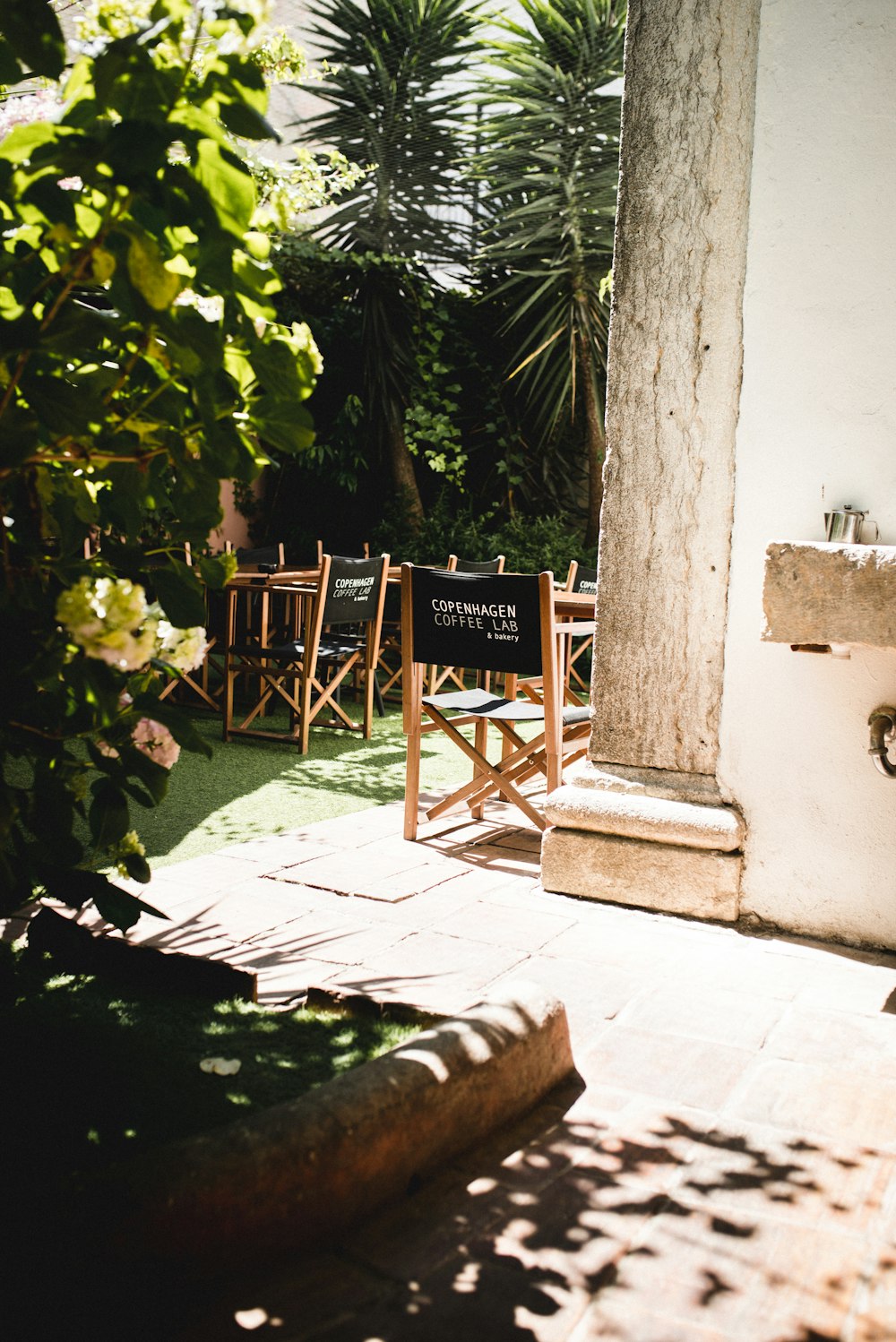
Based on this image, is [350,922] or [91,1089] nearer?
[91,1089]

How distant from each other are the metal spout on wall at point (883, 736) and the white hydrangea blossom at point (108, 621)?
6.38 ft

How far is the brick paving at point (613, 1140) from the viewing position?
1409 mm

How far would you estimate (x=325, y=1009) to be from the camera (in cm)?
226

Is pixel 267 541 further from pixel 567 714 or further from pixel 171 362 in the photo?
pixel 171 362

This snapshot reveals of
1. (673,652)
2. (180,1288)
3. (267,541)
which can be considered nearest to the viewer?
(180,1288)

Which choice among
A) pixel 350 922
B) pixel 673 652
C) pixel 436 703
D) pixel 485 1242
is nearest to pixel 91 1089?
pixel 485 1242

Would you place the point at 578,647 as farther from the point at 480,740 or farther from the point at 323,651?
the point at 480,740

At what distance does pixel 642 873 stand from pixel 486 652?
969 millimetres

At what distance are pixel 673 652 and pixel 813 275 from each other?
104cm

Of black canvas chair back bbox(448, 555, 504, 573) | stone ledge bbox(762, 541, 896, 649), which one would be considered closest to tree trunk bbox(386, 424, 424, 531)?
black canvas chair back bbox(448, 555, 504, 573)

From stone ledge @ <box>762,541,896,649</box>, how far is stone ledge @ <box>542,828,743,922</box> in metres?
0.72

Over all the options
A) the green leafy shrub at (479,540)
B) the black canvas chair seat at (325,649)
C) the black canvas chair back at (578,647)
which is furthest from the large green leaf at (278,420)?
the green leafy shrub at (479,540)

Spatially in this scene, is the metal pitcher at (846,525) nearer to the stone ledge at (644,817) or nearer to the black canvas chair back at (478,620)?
the stone ledge at (644,817)

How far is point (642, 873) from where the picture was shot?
304cm
